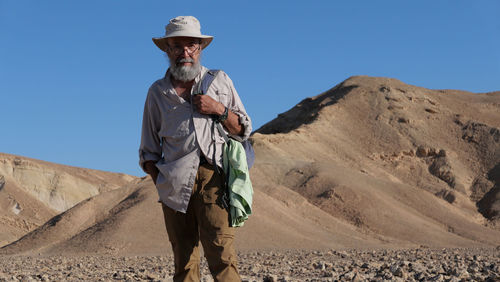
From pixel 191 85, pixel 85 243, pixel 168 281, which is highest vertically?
pixel 191 85

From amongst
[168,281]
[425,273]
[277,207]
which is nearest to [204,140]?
[168,281]

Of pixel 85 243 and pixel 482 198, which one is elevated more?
pixel 482 198

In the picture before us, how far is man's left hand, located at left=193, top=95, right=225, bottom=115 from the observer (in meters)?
4.18

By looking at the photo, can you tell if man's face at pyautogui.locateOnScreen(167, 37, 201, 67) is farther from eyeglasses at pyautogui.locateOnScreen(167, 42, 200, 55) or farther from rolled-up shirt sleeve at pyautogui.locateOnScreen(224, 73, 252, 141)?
rolled-up shirt sleeve at pyautogui.locateOnScreen(224, 73, 252, 141)

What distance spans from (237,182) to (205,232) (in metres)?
0.35

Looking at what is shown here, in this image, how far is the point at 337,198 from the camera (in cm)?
3006

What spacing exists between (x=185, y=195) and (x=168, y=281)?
12.9 feet

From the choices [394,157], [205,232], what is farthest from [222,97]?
[394,157]

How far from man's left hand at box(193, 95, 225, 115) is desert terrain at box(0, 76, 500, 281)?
395 cm

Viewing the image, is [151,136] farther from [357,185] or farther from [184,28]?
[357,185]

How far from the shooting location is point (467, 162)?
40062 millimetres

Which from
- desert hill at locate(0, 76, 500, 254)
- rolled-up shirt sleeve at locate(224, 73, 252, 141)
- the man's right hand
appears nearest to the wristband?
rolled-up shirt sleeve at locate(224, 73, 252, 141)

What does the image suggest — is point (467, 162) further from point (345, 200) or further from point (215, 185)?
point (215, 185)

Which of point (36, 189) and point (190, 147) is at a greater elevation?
point (190, 147)
